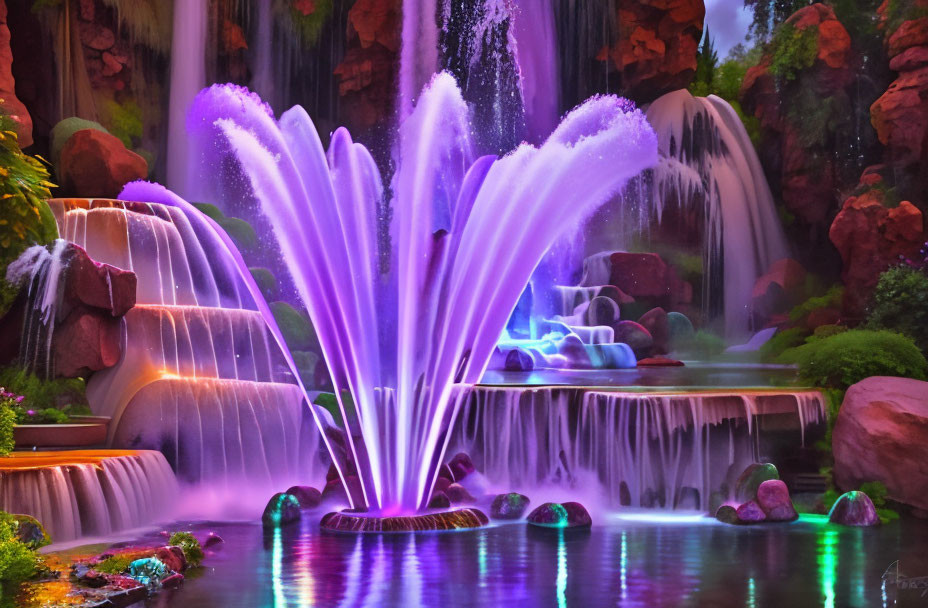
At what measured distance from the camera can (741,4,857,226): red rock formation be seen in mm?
28984

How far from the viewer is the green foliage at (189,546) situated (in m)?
9.59

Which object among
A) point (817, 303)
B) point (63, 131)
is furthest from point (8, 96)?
point (817, 303)

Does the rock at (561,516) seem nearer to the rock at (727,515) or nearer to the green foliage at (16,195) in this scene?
the rock at (727,515)

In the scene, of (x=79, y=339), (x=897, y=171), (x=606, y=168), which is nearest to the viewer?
(x=606, y=168)

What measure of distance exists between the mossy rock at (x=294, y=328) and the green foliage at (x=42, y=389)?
6.08 meters

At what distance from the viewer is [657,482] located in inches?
553

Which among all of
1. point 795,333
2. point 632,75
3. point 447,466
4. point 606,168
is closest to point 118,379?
point 447,466

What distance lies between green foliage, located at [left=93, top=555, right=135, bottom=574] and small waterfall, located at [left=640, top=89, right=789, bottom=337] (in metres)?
23.7

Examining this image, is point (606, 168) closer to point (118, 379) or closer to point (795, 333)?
point (118, 379)

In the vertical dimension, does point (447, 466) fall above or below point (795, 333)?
below

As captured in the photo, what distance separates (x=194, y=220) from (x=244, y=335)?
4.52m

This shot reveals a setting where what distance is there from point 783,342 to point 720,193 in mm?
6886

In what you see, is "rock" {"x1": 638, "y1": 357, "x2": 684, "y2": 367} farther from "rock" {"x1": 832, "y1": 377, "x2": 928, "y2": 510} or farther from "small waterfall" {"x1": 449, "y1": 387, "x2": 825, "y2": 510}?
"rock" {"x1": 832, "y1": 377, "x2": 928, "y2": 510}

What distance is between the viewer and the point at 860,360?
14930 mm
